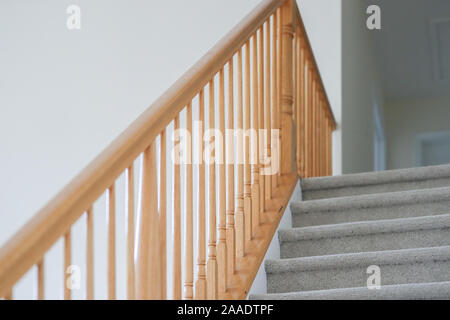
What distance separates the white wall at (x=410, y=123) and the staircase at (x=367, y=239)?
18.1ft

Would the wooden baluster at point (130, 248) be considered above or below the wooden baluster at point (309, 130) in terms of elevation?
below

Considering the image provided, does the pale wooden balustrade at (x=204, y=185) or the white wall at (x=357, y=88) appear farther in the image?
the white wall at (x=357, y=88)

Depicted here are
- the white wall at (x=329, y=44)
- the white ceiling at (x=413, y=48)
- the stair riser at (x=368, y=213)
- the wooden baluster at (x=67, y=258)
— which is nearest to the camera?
the wooden baluster at (x=67, y=258)

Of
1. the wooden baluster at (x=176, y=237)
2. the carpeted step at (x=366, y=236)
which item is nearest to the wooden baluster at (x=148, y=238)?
the wooden baluster at (x=176, y=237)

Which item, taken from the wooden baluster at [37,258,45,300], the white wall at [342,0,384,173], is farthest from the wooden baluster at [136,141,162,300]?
the white wall at [342,0,384,173]

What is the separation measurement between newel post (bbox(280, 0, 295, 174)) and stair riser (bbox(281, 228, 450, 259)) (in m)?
0.44

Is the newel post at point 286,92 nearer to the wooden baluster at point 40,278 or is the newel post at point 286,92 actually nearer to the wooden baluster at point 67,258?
the wooden baluster at point 67,258

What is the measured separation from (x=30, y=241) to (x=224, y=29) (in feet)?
13.3

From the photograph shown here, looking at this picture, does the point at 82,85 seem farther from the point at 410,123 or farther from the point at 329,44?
the point at 410,123

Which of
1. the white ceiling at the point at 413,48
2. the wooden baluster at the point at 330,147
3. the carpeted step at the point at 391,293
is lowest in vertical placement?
the carpeted step at the point at 391,293

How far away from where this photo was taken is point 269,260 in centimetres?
272

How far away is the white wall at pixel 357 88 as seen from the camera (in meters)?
5.20

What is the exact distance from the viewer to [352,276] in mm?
2633

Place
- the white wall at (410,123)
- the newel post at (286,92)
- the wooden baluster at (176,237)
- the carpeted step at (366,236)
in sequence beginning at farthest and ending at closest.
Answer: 1. the white wall at (410,123)
2. the newel post at (286,92)
3. the carpeted step at (366,236)
4. the wooden baluster at (176,237)
